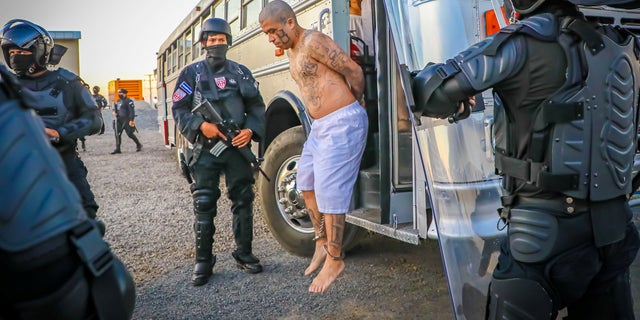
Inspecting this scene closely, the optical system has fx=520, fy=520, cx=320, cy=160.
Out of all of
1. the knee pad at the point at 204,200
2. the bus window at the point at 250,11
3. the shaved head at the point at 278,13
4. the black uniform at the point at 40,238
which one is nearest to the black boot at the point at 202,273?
the knee pad at the point at 204,200

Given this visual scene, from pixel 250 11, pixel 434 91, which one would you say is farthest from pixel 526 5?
pixel 250 11

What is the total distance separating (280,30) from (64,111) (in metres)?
1.54

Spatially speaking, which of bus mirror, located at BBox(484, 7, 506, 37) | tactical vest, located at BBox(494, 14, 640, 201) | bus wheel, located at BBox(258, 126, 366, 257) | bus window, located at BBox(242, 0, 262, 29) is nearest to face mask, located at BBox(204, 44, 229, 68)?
bus wheel, located at BBox(258, 126, 366, 257)

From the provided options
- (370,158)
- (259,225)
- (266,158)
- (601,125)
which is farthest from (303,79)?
(259,225)

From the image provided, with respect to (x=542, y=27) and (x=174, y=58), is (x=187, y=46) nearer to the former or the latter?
(x=174, y=58)

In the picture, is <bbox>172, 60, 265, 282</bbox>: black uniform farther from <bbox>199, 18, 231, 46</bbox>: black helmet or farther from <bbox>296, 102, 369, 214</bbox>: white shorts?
<bbox>296, 102, 369, 214</bbox>: white shorts

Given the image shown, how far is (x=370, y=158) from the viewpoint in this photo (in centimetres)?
377

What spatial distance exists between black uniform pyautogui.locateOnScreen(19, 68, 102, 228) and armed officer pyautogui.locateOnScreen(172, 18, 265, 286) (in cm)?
63

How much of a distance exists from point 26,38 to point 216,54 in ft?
4.09

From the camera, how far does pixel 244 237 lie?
13.3 ft

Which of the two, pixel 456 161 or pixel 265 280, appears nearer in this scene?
pixel 456 161

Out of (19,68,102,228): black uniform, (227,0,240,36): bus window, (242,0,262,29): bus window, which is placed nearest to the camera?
(19,68,102,228): black uniform

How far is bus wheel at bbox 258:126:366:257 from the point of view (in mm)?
4211

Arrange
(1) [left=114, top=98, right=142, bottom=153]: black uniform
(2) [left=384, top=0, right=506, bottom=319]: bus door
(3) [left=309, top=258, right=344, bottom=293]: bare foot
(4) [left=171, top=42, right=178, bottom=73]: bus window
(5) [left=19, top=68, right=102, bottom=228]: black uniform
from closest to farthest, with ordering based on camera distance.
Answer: (2) [left=384, top=0, right=506, bottom=319]: bus door, (3) [left=309, top=258, right=344, bottom=293]: bare foot, (5) [left=19, top=68, right=102, bottom=228]: black uniform, (4) [left=171, top=42, right=178, bottom=73]: bus window, (1) [left=114, top=98, right=142, bottom=153]: black uniform
